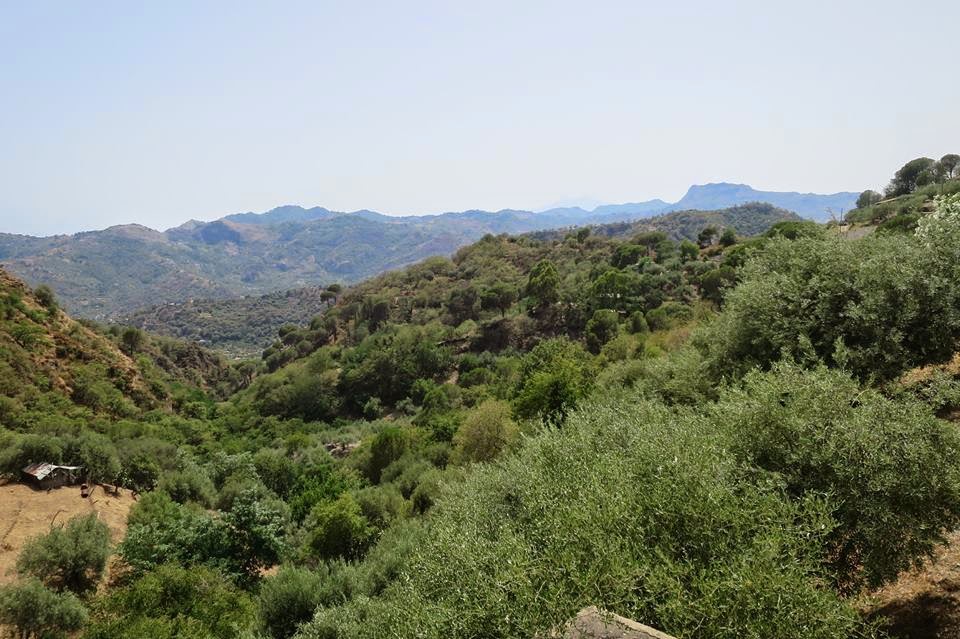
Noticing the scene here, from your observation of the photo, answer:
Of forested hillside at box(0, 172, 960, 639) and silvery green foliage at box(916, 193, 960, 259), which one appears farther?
silvery green foliage at box(916, 193, 960, 259)

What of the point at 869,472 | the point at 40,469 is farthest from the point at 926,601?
the point at 40,469

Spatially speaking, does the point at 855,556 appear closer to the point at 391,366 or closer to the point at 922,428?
the point at 922,428

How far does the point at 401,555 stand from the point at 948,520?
12059mm

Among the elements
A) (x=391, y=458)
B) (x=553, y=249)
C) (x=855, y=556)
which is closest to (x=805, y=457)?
(x=855, y=556)

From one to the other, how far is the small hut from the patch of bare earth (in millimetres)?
26134

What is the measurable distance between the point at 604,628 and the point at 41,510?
21450 millimetres

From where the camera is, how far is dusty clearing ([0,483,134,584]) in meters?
15.7

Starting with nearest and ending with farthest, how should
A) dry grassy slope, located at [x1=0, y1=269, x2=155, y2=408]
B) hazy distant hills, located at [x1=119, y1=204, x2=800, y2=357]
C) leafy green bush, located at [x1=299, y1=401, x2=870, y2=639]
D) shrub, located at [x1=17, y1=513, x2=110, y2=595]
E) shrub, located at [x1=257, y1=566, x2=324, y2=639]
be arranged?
leafy green bush, located at [x1=299, y1=401, x2=870, y2=639]
shrub, located at [x1=257, y1=566, x2=324, y2=639]
shrub, located at [x1=17, y1=513, x2=110, y2=595]
dry grassy slope, located at [x1=0, y1=269, x2=155, y2=408]
hazy distant hills, located at [x1=119, y1=204, x2=800, y2=357]

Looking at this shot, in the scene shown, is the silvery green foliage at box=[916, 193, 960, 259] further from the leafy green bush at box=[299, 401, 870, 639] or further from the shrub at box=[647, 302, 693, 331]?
the shrub at box=[647, 302, 693, 331]

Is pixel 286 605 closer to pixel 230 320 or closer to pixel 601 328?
pixel 601 328

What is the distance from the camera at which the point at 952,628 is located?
7.46 m

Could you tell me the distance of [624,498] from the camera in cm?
799

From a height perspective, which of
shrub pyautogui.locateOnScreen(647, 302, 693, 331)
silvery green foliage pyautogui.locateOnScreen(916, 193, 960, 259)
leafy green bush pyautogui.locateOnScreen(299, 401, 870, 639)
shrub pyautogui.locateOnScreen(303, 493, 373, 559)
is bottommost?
shrub pyautogui.locateOnScreen(303, 493, 373, 559)

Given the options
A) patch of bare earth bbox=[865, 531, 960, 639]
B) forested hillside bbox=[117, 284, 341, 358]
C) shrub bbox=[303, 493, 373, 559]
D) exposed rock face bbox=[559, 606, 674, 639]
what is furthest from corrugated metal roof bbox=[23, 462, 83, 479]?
forested hillside bbox=[117, 284, 341, 358]
